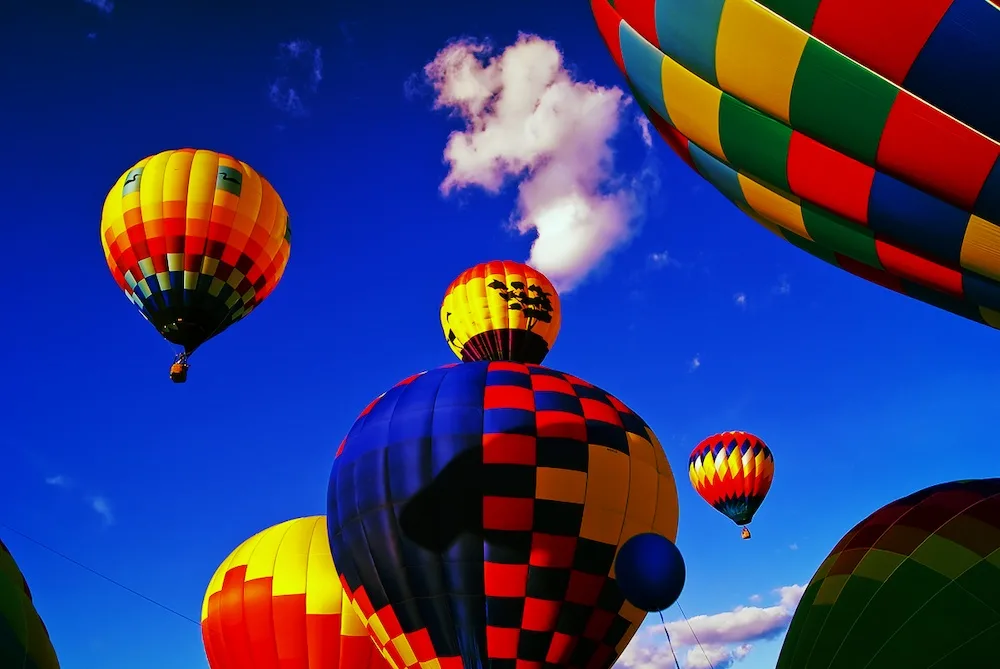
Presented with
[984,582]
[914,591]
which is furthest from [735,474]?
[984,582]

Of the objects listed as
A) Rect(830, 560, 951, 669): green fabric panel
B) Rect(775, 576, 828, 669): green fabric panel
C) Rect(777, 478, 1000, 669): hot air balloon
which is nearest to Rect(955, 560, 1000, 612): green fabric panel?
Rect(777, 478, 1000, 669): hot air balloon

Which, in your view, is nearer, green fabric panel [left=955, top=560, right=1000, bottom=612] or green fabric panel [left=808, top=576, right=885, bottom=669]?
green fabric panel [left=955, top=560, right=1000, bottom=612]

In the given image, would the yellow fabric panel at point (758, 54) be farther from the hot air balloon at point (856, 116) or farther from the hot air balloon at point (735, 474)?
the hot air balloon at point (735, 474)

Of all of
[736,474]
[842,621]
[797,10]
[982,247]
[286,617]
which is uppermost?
[736,474]

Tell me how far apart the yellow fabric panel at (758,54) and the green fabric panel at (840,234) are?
86 cm

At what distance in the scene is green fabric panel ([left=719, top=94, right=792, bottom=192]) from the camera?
205 inches

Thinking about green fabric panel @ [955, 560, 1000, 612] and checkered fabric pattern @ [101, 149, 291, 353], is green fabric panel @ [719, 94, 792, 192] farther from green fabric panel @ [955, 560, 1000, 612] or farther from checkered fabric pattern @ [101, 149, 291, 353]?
checkered fabric pattern @ [101, 149, 291, 353]

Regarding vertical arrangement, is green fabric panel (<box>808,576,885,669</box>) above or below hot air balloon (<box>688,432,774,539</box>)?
below

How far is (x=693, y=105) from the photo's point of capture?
18.6 ft

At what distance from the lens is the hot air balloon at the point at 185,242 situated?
38.9ft

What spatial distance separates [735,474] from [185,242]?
14.4 m

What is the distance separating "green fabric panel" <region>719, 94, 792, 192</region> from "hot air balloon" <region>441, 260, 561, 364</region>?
789 centimetres

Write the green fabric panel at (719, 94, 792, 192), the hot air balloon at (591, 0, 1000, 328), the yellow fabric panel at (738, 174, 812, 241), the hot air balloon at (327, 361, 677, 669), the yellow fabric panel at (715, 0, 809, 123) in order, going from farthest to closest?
the hot air balloon at (327, 361, 677, 669), the yellow fabric panel at (738, 174, 812, 241), the green fabric panel at (719, 94, 792, 192), the yellow fabric panel at (715, 0, 809, 123), the hot air balloon at (591, 0, 1000, 328)

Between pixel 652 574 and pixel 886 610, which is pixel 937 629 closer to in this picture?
pixel 886 610
